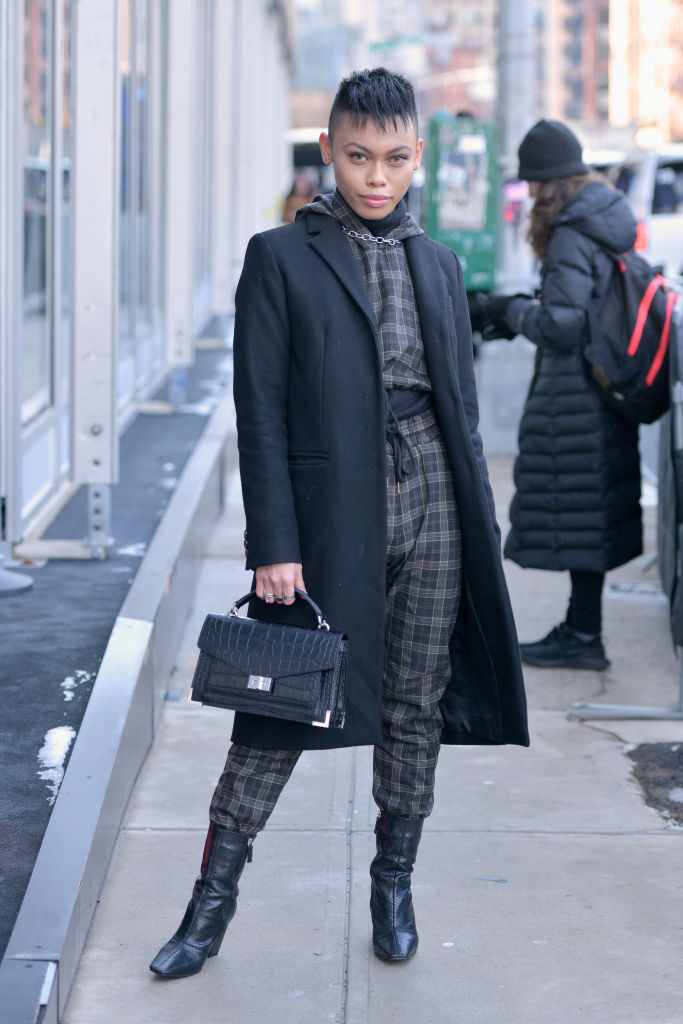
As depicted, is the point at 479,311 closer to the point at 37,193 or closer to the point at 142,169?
the point at 37,193

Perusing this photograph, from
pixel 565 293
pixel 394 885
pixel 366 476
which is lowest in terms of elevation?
pixel 394 885

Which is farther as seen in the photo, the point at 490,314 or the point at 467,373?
the point at 490,314

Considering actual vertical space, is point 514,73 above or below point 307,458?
above

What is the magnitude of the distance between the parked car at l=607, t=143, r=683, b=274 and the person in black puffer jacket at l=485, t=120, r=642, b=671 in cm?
1433

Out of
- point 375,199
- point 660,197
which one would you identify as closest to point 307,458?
point 375,199

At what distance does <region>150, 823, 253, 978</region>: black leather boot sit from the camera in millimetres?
3311

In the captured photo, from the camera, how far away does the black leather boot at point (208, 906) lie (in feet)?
10.9

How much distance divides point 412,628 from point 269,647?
358 mm

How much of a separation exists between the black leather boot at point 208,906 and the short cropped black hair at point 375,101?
1482mm

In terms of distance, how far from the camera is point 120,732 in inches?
165

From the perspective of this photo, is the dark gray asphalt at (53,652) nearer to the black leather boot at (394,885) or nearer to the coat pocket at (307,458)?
the black leather boot at (394,885)

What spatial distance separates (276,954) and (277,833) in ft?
2.56

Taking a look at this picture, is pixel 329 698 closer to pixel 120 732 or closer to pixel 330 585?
pixel 330 585

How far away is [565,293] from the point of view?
5.56m
